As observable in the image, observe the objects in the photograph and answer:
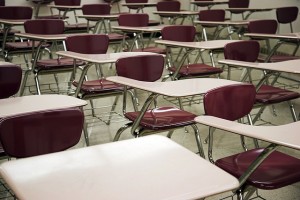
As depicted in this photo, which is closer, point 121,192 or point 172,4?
point 121,192

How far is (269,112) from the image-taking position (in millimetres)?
4176

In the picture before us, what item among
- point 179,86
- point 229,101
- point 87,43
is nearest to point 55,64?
point 87,43

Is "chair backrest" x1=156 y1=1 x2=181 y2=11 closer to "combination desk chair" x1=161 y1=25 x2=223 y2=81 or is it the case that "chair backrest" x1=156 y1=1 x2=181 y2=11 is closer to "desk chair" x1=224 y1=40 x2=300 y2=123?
"combination desk chair" x1=161 y1=25 x2=223 y2=81

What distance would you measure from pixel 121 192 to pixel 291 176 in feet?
3.31

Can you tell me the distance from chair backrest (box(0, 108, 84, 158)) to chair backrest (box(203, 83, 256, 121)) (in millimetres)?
661

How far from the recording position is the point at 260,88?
3260 millimetres

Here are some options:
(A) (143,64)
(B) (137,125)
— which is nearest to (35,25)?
(A) (143,64)

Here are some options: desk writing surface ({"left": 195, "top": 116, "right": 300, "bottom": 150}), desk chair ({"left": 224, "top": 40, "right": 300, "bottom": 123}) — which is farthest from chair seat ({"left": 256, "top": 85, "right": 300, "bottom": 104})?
desk writing surface ({"left": 195, "top": 116, "right": 300, "bottom": 150})

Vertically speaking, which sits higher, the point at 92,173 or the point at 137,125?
the point at 92,173

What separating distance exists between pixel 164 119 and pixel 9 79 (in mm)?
1012

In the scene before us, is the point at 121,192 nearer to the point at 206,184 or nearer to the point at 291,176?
the point at 206,184

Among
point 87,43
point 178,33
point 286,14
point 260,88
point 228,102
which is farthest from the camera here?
point 286,14

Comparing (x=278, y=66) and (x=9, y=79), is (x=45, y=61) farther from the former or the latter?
(x=278, y=66)

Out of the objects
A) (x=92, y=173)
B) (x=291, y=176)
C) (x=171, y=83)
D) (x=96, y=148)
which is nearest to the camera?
(x=92, y=173)
